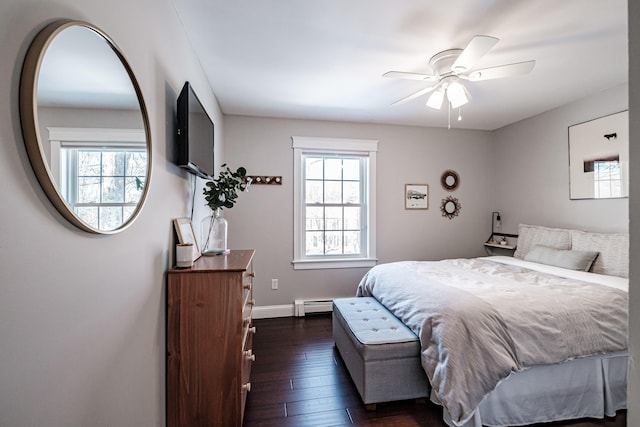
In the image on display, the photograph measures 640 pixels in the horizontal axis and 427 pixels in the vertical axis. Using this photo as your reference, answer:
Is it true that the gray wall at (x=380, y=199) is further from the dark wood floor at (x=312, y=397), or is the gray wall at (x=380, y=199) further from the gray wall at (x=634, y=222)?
the gray wall at (x=634, y=222)

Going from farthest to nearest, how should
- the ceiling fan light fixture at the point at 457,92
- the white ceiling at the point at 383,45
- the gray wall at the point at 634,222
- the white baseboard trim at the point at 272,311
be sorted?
the white baseboard trim at the point at 272,311, the ceiling fan light fixture at the point at 457,92, the white ceiling at the point at 383,45, the gray wall at the point at 634,222

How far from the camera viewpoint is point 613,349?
1.65m

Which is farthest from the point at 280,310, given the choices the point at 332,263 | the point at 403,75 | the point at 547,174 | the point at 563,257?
the point at 547,174

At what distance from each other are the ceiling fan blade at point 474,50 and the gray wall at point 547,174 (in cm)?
201

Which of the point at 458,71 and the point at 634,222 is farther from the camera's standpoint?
the point at 458,71

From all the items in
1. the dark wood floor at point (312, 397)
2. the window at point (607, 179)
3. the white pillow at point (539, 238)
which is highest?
the window at point (607, 179)

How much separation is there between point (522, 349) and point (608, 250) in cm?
179

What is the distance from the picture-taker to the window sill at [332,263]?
3.47 m

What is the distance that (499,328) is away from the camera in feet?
5.17

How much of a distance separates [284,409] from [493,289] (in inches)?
68.6

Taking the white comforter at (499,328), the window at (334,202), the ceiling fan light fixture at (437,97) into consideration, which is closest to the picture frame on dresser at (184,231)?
the white comforter at (499,328)

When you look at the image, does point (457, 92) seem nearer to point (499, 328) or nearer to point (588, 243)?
point (499, 328)

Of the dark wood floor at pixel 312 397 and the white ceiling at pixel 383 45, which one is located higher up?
the white ceiling at pixel 383 45

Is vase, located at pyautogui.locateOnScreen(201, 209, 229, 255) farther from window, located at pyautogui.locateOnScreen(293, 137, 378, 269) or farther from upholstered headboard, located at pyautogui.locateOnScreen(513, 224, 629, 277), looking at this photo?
upholstered headboard, located at pyautogui.locateOnScreen(513, 224, 629, 277)
